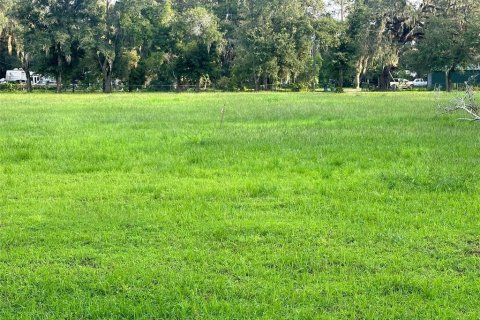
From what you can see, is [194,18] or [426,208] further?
[194,18]

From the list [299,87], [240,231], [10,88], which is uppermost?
[10,88]

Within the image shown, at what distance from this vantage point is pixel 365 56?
54438mm

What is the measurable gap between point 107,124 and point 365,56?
4170cm

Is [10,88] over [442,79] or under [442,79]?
over

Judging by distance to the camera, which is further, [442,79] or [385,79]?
[442,79]

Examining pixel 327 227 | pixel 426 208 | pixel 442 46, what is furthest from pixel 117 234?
pixel 442 46

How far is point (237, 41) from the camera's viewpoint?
60.1 m

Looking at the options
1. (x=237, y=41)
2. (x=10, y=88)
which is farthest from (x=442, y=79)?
(x=10, y=88)

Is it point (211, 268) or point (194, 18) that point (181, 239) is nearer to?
point (211, 268)

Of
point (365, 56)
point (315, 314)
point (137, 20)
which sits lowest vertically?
point (315, 314)

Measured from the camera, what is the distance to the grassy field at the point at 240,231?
4.33 meters

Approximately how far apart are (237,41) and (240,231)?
55848 mm

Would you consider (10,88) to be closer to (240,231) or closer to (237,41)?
(237,41)

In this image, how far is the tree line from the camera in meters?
52.3
